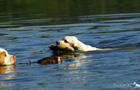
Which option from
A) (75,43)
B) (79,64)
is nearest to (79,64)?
(79,64)

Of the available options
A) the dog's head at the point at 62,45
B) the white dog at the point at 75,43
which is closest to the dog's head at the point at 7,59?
the dog's head at the point at 62,45

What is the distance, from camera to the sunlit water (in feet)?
26.6

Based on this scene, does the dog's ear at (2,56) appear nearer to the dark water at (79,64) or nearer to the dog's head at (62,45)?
the dark water at (79,64)

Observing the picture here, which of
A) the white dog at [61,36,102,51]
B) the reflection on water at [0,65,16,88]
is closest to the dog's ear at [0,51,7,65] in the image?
the reflection on water at [0,65,16,88]

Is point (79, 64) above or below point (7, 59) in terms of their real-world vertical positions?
below

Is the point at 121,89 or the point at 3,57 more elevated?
the point at 3,57

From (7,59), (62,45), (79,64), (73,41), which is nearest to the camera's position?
(79,64)

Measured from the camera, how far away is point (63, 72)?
9.41 metres

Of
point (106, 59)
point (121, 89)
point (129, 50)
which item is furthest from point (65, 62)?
point (121, 89)

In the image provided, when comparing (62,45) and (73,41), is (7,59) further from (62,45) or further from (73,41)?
(73,41)

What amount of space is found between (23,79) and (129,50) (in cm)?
523

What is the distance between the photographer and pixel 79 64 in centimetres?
1062

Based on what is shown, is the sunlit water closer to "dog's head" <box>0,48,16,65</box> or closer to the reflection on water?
the reflection on water

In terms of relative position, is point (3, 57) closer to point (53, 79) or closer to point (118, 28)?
point (53, 79)
